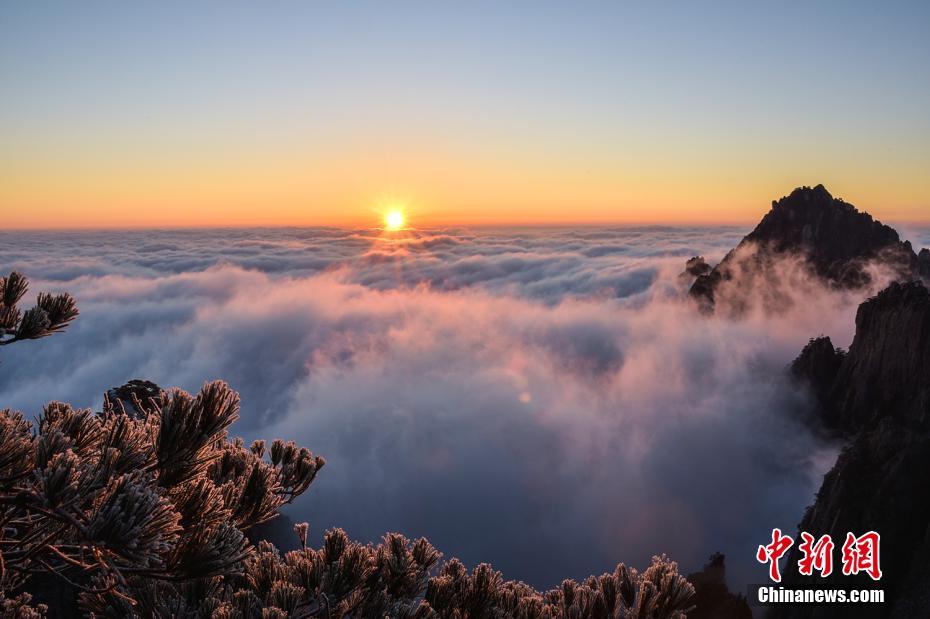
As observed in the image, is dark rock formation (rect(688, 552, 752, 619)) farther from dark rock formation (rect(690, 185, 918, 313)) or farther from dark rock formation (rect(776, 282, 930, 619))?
dark rock formation (rect(690, 185, 918, 313))

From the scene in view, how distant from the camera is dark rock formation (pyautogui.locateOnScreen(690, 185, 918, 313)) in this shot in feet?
329

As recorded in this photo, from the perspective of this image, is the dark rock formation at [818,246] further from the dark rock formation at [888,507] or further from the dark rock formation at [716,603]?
the dark rock formation at [716,603]

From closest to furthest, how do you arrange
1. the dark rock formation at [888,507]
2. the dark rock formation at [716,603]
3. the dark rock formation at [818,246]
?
the dark rock formation at [888,507] < the dark rock formation at [716,603] < the dark rock formation at [818,246]

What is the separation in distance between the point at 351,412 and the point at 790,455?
338ft

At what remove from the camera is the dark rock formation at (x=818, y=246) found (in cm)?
10019

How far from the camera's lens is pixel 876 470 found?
3041 centimetres

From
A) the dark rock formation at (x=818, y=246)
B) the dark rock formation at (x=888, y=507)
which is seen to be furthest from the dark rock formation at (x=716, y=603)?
the dark rock formation at (x=818, y=246)

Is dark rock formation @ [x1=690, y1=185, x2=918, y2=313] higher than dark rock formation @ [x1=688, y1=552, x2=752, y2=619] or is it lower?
higher

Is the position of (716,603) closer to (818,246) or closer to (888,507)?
(888,507)

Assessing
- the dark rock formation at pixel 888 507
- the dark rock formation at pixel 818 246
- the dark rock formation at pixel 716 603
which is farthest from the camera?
the dark rock formation at pixel 818 246

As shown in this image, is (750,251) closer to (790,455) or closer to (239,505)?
(790,455)

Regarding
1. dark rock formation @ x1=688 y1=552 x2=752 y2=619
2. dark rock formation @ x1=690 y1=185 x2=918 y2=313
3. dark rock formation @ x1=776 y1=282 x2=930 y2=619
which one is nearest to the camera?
dark rock formation @ x1=776 y1=282 x2=930 y2=619

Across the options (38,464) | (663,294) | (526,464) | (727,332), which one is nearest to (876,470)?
(38,464)

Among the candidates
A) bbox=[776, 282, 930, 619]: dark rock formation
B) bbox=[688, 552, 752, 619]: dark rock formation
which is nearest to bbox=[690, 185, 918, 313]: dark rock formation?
bbox=[776, 282, 930, 619]: dark rock formation
